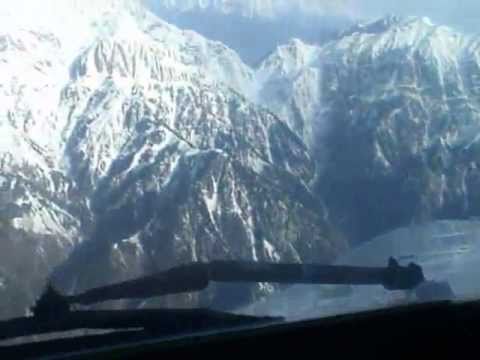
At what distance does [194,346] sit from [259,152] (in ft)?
7.92

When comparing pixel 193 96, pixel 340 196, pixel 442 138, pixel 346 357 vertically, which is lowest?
pixel 346 357

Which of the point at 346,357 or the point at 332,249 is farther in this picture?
the point at 332,249

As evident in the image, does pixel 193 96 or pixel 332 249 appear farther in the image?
pixel 193 96

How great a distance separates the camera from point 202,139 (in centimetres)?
356

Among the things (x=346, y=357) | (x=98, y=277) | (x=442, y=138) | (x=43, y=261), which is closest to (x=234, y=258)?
(x=98, y=277)

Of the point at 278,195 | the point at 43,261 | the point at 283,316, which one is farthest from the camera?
the point at 278,195

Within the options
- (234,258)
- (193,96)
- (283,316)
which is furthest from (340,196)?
(283,316)

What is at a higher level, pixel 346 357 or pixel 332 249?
pixel 332 249

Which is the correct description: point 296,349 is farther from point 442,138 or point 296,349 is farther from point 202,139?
point 442,138

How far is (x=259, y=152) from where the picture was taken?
3604mm

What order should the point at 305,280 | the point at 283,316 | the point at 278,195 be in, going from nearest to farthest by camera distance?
the point at 283,316
the point at 305,280
the point at 278,195

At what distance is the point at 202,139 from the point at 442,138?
4.17ft

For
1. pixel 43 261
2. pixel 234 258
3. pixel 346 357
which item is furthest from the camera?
pixel 43 261

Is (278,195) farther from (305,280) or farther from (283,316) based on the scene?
(283,316)
